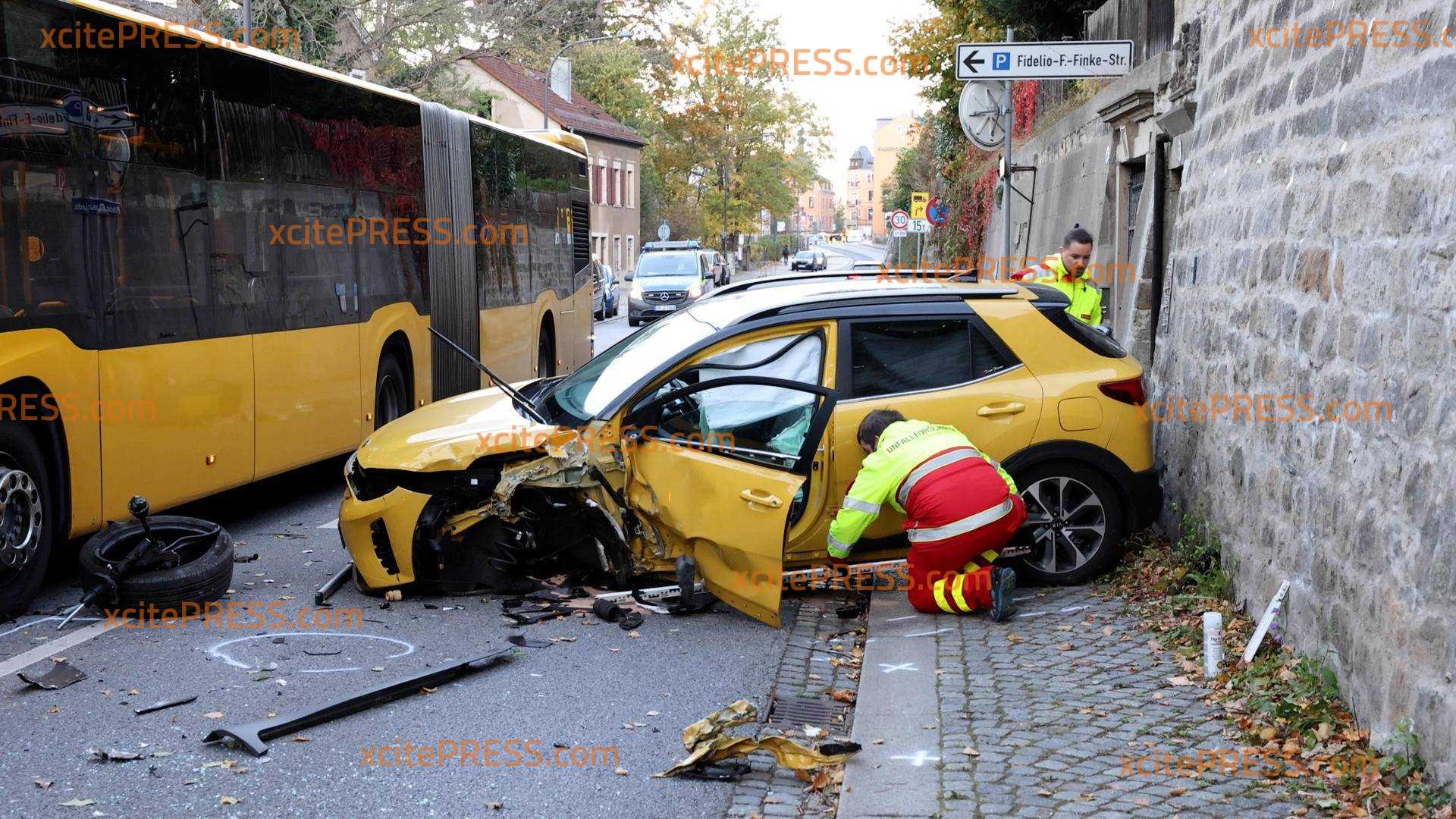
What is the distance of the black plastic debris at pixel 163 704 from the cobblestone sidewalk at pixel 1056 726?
271 centimetres

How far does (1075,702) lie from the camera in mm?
5500

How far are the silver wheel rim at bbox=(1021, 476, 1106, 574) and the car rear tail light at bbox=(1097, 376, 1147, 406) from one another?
0.52 meters

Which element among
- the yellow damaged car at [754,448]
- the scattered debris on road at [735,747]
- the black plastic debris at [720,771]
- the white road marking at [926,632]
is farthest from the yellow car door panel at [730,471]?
the black plastic debris at [720,771]

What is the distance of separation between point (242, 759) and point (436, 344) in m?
8.41

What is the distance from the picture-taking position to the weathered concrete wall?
441cm

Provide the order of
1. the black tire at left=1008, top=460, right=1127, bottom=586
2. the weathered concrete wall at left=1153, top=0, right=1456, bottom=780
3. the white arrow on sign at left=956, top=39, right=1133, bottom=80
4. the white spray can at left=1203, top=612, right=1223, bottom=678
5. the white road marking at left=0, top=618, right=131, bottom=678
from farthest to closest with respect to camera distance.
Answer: the white arrow on sign at left=956, top=39, right=1133, bottom=80 → the black tire at left=1008, top=460, right=1127, bottom=586 → the white road marking at left=0, top=618, right=131, bottom=678 → the white spray can at left=1203, top=612, right=1223, bottom=678 → the weathered concrete wall at left=1153, top=0, right=1456, bottom=780

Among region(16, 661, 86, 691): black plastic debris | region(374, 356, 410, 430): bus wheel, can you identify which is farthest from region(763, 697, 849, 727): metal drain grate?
region(374, 356, 410, 430): bus wheel

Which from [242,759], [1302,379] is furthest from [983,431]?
[242,759]

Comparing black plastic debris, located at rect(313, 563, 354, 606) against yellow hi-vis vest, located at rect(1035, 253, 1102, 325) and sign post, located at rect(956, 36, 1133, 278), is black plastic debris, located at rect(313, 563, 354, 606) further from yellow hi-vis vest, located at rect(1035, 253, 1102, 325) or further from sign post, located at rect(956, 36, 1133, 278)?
sign post, located at rect(956, 36, 1133, 278)

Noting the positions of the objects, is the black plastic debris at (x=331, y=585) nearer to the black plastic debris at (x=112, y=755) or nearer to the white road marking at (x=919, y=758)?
the black plastic debris at (x=112, y=755)

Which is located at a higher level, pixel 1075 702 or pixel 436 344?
pixel 436 344

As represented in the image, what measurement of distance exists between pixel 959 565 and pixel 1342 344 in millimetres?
2260

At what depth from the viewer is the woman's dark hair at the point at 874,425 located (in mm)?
6852

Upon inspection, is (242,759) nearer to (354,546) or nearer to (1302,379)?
(354,546)
